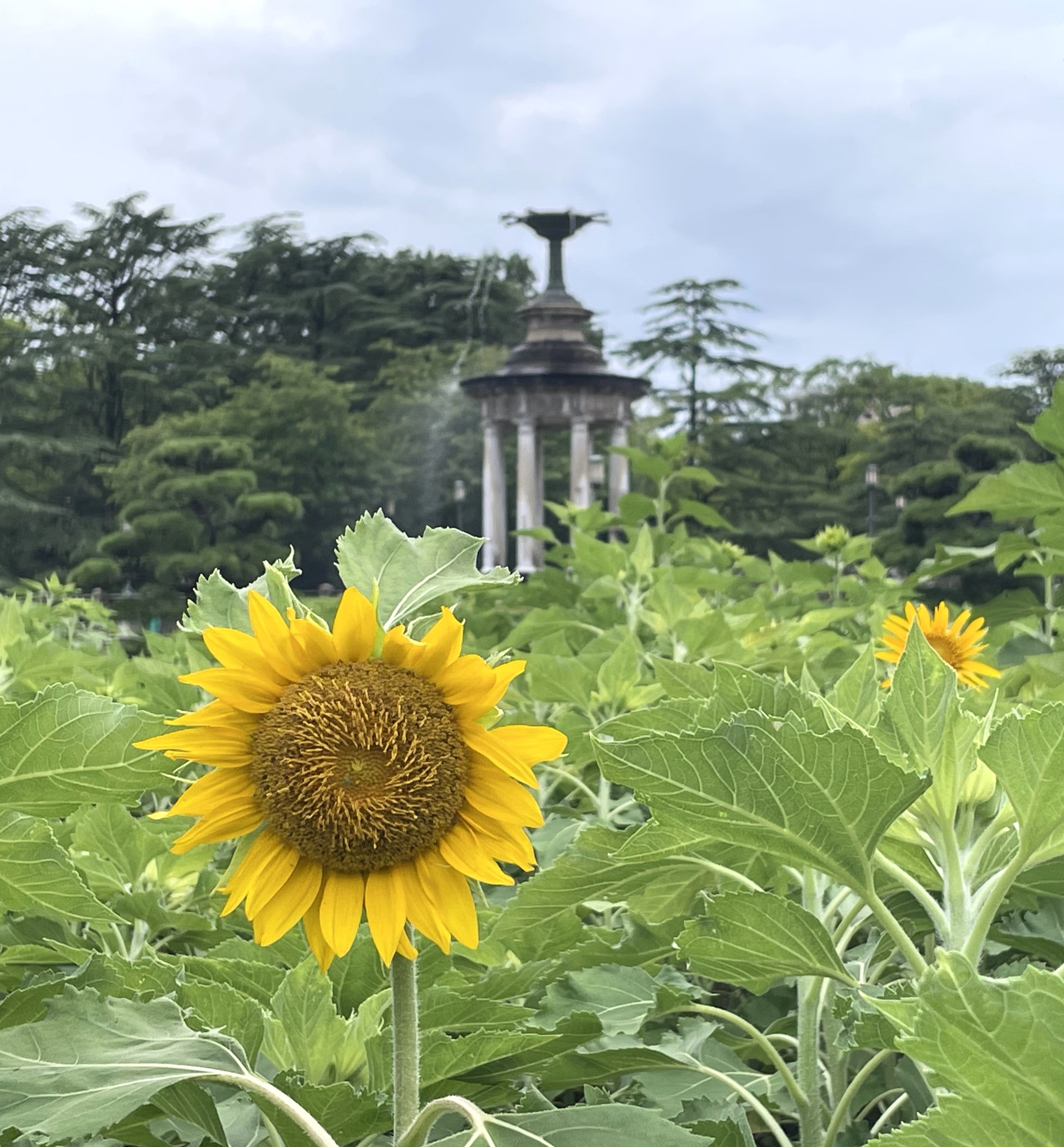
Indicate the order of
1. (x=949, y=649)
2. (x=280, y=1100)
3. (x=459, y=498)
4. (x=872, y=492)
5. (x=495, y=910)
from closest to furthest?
(x=280, y=1100)
(x=495, y=910)
(x=949, y=649)
(x=872, y=492)
(x=459, y=498)

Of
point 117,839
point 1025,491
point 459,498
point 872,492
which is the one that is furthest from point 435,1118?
point 459,498

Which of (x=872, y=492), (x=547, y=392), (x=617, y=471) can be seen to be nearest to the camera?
(x=547, y=392)

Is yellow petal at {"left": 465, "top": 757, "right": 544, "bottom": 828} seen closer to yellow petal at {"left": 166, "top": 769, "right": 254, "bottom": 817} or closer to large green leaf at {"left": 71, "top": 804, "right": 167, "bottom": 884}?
yellow petal at {"left": 166, "top": 769, "right": 254, "bottom": 817}

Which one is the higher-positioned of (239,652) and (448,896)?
(239,652)

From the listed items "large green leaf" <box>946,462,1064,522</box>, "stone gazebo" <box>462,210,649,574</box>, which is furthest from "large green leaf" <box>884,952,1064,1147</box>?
"stone gazebo" <box>462,210,649,574</box>

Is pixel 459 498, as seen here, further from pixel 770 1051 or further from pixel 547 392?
pixel 770 1051

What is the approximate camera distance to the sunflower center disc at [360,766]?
2.19 feet

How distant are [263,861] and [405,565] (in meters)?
0.21

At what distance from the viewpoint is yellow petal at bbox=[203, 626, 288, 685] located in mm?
685

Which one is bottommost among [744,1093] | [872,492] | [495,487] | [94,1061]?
[744,1093]

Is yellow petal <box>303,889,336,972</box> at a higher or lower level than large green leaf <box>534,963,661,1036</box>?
higher

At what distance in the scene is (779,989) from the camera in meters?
1.19

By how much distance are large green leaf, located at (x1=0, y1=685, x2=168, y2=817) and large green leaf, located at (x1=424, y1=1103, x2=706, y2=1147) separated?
10.8 inches

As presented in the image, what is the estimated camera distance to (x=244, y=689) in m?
0.69
